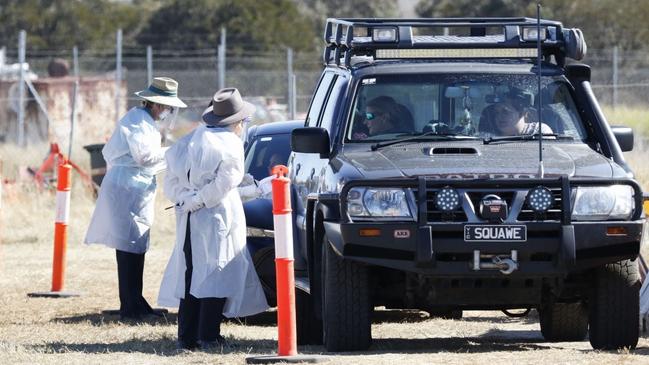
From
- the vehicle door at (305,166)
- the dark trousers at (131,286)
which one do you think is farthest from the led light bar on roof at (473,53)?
the dark trousers at (131,286)

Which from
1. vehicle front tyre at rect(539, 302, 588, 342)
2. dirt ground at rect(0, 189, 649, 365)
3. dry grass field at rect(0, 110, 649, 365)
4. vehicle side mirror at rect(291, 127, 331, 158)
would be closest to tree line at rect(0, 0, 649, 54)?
dry grass field at rect(0, 110, 649, 365)

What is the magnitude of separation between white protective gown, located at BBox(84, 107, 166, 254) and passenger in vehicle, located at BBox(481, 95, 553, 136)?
3265 mm

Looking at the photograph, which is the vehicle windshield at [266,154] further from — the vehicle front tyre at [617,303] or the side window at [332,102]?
the vehicle front tyre at [617,303]

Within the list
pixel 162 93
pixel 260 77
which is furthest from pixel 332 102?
pixel 260 77

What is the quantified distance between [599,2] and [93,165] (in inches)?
851

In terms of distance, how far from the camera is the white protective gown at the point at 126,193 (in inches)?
496

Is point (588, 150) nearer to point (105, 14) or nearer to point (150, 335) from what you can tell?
point (150, 335)

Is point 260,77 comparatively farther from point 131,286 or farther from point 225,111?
point 225,111

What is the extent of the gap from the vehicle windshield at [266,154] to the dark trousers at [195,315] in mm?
2554

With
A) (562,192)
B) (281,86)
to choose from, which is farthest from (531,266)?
(281,86)

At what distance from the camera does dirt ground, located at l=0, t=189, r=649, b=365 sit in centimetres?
962

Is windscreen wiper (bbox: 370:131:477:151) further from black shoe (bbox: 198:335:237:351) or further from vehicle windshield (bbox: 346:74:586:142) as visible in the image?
black shoe (bbox: 198:335:237:351)

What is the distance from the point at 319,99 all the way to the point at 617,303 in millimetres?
2943

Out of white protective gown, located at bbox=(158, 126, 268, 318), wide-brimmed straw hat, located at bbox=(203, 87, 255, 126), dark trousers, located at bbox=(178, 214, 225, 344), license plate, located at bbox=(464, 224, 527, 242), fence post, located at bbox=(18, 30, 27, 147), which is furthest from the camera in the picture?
fence post, located at bbox=(18, 30, 27, 147)
